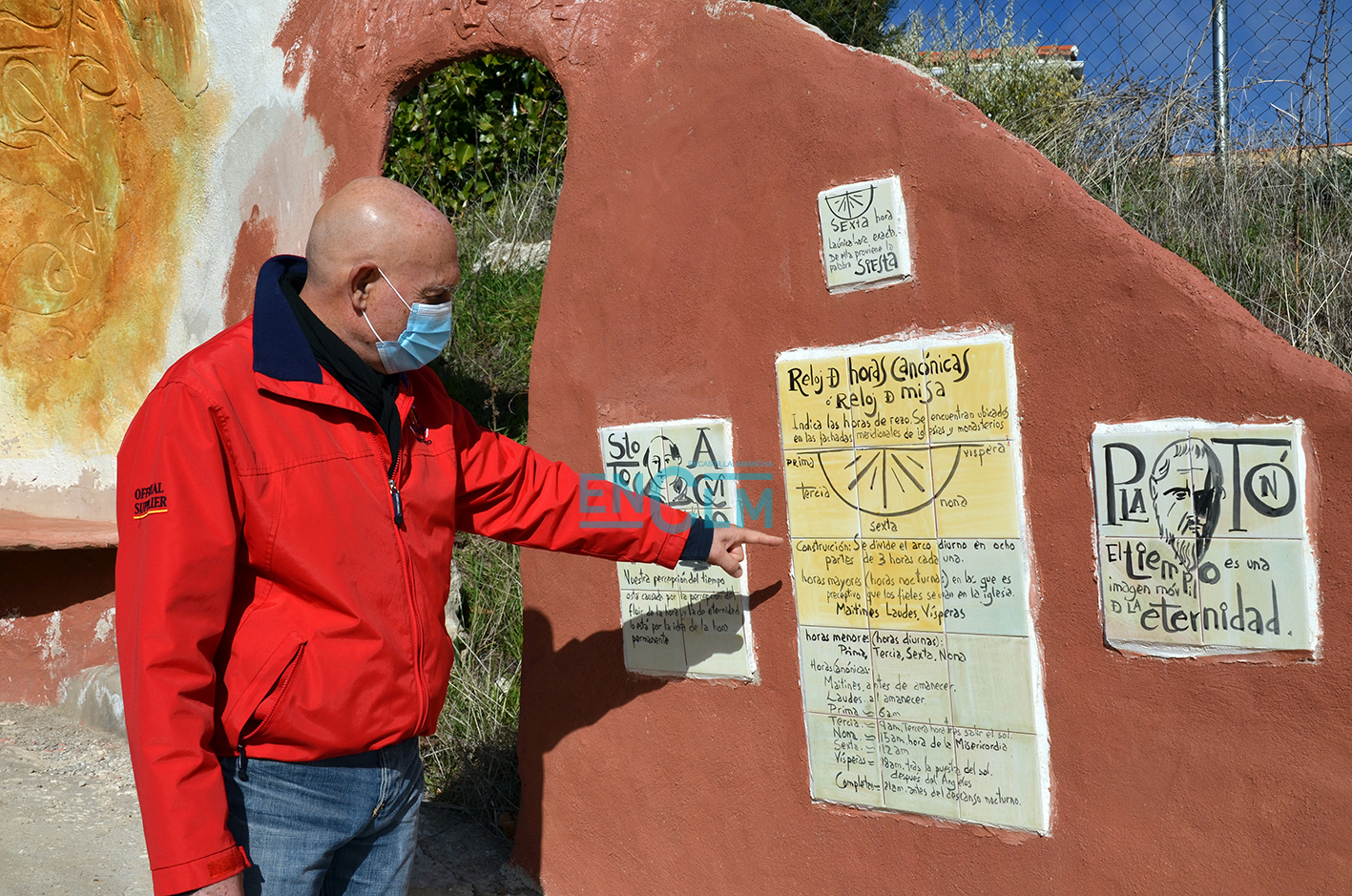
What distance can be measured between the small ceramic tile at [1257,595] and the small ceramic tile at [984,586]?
366 mm

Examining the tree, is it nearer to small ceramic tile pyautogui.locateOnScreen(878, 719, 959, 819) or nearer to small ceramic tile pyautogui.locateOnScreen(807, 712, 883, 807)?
small ceramic tile pyautogui.locateOnScreen(807, 712, 883, 807)

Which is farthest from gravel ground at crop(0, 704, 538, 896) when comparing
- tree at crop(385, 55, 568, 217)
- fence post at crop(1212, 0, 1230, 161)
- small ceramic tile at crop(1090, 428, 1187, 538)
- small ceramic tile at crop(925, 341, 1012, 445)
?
tree at crop(385, 55, 568, 217)

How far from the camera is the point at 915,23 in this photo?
7410 mm

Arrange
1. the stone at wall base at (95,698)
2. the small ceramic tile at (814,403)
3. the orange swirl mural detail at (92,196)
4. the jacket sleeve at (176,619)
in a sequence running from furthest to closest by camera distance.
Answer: the orange swirl mural detail at (92,196) → the stone at wall base at (95,698) → the small ceramic tile at (814,403) → the jacket sleeve at (176,619)

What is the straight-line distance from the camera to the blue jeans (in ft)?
5.86

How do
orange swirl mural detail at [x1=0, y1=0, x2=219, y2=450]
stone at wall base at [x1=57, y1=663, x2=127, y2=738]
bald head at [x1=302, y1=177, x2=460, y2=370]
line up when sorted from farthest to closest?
orange swirl mural detail at [x1=0, y1=0, x2=219, y2=450] → stone at wall base at [x1=57, y1=663, x2=127, y2=738] → bald head at [x1=302, y1=177, x2=460, y2=370]

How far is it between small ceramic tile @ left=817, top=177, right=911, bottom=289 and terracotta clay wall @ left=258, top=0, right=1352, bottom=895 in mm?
40

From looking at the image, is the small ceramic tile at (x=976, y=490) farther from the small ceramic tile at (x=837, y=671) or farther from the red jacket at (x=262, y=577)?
the red jacket at (x=262, y=577)

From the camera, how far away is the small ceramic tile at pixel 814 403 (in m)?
2.49

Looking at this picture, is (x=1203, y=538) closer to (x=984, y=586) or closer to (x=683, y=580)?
(x=984, y=586)

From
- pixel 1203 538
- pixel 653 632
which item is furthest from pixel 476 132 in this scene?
pixel 1203 538

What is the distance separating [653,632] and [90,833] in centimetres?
220

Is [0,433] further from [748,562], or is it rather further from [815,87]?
[815,87]

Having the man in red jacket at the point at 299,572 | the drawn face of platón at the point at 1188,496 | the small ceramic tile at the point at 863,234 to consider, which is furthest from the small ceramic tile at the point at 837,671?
the man in red jacket at the point at 299,572
